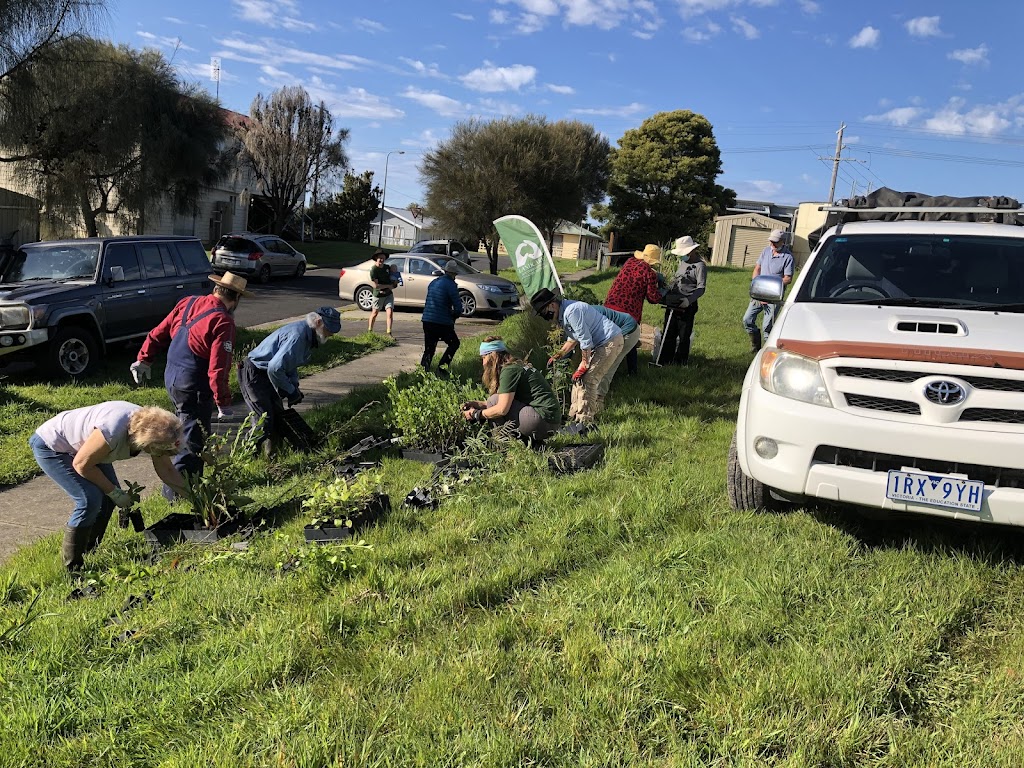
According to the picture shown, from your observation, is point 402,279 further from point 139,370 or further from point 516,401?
point 516,401

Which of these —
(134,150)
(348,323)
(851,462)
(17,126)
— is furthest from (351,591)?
(134,150)

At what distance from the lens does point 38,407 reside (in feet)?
25.6

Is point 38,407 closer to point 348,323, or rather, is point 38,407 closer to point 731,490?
point 731,490

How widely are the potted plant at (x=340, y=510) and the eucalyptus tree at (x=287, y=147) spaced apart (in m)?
41.9

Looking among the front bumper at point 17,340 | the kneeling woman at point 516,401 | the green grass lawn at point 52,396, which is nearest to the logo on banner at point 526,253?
the green grass lawn at point 52,396

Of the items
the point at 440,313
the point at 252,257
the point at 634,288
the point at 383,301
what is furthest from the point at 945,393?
the point at 252,257

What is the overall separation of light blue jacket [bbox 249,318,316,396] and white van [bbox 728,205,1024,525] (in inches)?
148

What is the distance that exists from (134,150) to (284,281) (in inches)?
273

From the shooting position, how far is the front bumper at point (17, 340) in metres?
8.38

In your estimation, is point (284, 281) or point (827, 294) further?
point (284, 281)

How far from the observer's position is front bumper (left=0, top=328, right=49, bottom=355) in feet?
27.5

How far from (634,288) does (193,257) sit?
269 inches

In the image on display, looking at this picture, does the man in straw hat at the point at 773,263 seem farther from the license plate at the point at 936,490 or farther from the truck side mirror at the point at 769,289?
the license plate at the point at 936,490

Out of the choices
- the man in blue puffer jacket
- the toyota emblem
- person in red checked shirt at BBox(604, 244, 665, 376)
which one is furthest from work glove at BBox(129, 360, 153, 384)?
the toyota emblem
